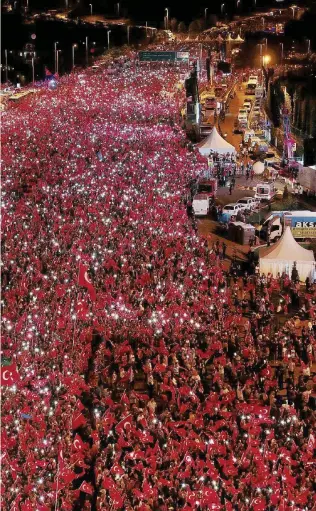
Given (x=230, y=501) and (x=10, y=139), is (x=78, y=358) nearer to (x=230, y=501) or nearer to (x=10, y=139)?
(x=230, y=501)

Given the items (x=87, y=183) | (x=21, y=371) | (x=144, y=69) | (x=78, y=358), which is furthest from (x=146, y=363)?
(x=144, y=69)

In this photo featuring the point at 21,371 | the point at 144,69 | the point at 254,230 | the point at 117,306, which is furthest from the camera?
the point at 144,69

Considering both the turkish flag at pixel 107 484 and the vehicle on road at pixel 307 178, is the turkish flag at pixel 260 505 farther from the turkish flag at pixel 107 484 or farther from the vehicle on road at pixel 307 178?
the vehicle on road at pixel 307 178

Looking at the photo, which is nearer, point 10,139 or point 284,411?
point 284,411

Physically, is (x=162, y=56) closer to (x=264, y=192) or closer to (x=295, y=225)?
(x=264, y=192)

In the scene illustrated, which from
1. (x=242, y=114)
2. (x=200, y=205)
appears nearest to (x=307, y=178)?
(x=200, y=205)

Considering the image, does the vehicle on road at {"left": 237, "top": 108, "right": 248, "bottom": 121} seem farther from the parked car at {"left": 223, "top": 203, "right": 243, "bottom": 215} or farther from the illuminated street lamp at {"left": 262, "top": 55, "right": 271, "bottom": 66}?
the illuminated street lamp at {"left": 262, "top": 55, "right": 271, "bottom": 66}


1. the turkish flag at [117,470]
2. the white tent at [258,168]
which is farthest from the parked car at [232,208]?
the turkish flag at [117,470]
